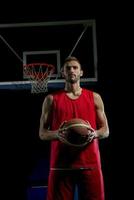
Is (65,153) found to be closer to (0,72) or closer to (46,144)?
(46,144)

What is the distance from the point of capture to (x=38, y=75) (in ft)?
14.6

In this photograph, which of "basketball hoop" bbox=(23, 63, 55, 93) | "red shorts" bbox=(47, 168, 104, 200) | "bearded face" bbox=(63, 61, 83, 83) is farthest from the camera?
"basketball hoop" bbox=(23, 63, 55, 93)

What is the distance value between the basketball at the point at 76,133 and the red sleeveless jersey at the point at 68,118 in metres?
0.09

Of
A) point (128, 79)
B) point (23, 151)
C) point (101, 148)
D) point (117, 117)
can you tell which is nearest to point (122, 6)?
point (128, 79)

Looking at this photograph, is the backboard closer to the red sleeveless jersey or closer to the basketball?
the red sleeveless jersey

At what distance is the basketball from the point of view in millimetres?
2857

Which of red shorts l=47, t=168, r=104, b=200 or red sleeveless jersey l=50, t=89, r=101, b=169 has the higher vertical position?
red sleeveless jersey l=50, t=89, r=101, b=169

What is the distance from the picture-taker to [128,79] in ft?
15.1

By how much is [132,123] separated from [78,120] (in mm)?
1739

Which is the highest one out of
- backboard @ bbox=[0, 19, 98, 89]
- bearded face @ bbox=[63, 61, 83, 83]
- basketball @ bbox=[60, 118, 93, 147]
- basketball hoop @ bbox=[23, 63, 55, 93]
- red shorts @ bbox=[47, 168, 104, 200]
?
backboard @ bbox=[0, 19, 98, 89]

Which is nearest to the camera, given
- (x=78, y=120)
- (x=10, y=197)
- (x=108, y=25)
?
(x=78, y=120)

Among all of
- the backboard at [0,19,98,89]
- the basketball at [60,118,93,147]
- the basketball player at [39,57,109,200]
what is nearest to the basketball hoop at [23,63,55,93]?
the backboard at [0,19,98,89]

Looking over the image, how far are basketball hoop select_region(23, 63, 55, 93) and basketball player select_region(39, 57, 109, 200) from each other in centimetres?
127

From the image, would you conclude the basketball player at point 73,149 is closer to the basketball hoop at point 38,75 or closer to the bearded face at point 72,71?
the bearded face at point 72,71
